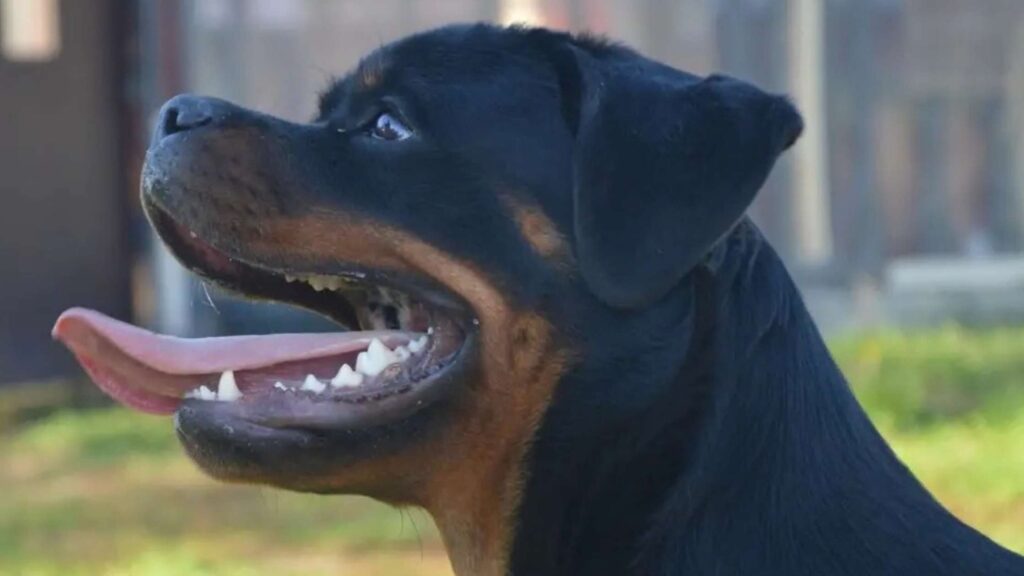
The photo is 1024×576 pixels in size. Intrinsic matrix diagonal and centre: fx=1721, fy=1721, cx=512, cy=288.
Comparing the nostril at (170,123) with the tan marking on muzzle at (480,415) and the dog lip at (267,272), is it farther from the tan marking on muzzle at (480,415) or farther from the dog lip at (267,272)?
the tan marking on muzzle at (480,415)

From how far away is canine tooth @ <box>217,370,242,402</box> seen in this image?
9.28ft

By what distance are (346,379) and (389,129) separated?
45 centimetres

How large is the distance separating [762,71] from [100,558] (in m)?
4.86

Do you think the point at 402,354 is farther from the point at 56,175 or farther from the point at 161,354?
the point at 56,175

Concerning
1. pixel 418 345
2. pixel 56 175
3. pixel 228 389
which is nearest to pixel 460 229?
pixel 418 345

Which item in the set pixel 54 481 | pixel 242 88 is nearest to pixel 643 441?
pixel 54 481

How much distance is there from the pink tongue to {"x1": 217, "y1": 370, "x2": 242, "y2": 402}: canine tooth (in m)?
0.06

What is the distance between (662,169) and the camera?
272cm

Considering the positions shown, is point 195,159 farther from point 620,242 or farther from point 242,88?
point 242,88

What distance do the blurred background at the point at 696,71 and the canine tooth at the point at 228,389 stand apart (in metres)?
5.63

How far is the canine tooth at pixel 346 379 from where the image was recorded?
281 centimetres

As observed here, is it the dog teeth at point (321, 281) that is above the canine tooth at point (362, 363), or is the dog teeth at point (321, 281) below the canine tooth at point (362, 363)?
above

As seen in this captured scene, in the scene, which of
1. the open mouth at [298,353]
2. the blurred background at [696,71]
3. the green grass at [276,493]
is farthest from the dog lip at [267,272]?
the blurred background at [696,71]

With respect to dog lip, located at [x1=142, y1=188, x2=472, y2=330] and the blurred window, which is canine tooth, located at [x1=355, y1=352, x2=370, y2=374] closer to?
dog lip, located at [x1=142, y1=188, x2=472, y2=330]
